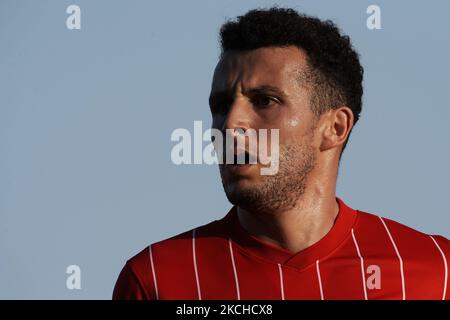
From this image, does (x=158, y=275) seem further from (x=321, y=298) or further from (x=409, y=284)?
(x=409, y=284)

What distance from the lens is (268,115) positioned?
8.23 m

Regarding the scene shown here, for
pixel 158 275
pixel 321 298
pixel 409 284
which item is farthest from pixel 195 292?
pixel 409 284

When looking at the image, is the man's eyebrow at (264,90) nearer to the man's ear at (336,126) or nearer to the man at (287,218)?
the man at (287,218)

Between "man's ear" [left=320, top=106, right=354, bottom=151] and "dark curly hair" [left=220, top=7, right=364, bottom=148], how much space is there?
0.17ft

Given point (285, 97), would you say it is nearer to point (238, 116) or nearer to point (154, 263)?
point (238, 116)

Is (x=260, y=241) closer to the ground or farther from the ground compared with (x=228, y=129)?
closer to the ground

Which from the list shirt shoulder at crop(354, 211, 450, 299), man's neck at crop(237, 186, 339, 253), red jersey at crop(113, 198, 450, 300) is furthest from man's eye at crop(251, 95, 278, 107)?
shirt shoulder at crop(354, 211, 450, 299)

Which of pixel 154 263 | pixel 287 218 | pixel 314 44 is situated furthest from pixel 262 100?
pixel 154 263

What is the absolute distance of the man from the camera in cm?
823

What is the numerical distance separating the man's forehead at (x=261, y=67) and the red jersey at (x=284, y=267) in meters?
0.96

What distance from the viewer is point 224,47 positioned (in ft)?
28.5

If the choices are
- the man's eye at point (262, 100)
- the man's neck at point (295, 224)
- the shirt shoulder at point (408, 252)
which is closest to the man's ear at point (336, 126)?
the man's neck at point (295, 224)

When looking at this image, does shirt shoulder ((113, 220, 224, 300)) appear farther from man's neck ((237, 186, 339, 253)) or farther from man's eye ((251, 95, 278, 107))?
man's eye ((251, 95, 278, 107))

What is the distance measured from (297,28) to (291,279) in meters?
1.63
